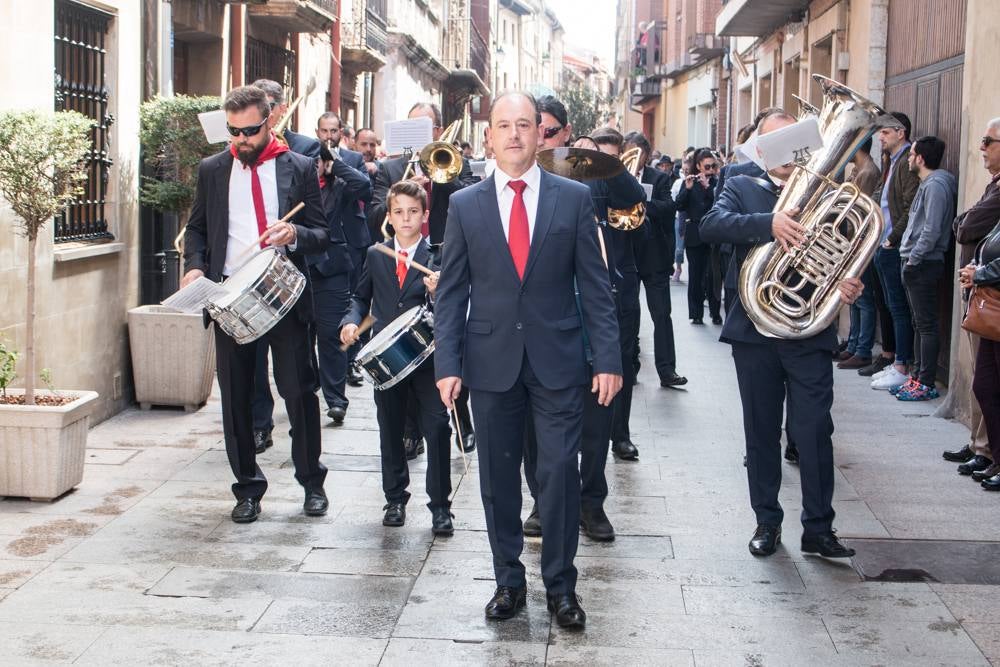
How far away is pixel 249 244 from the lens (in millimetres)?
6238

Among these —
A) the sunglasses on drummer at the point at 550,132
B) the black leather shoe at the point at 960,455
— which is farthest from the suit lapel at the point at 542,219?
the black leather shoe at the point at 960,455

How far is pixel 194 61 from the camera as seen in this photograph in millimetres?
12883

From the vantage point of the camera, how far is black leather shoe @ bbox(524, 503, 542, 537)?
6.02m

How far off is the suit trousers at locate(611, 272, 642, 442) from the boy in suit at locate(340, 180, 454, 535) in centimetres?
117

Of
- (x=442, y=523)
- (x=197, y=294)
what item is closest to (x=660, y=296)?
(x=442, y=523)

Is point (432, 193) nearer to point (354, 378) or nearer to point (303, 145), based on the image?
point (303, 145)

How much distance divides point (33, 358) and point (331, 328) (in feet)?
7.76

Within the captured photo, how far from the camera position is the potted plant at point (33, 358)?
6.34 m

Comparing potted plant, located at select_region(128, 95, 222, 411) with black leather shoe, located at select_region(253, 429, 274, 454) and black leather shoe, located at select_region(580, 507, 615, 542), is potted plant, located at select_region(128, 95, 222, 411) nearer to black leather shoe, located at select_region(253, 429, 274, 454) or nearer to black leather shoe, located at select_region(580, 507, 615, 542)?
black leather shoe, located at select_region(253, 429, 274, 454)

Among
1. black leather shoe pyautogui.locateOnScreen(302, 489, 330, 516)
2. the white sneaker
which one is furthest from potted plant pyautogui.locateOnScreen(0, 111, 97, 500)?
the white sneaker

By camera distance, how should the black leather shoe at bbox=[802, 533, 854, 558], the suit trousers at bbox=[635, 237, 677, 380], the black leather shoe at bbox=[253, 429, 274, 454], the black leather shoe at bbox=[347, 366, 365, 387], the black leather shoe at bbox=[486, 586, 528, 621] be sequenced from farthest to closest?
the black leather shoe at bbox=[347, 366, 365, 387] < the suit trousers at bbox=[635, 237, 677, 380] < the black leather shoe at bbox=[253, 429, 274, 454] < the black leather shoe at bbox=[802, 533, 854, 558] < the black leather shoe at bbox=[486, 586, 528, 621]

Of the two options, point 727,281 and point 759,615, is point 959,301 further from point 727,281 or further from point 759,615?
point 759,615

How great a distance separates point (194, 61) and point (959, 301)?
7577 mm

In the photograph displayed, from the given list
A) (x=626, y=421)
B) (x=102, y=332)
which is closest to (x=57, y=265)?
(x=102, y=332)
